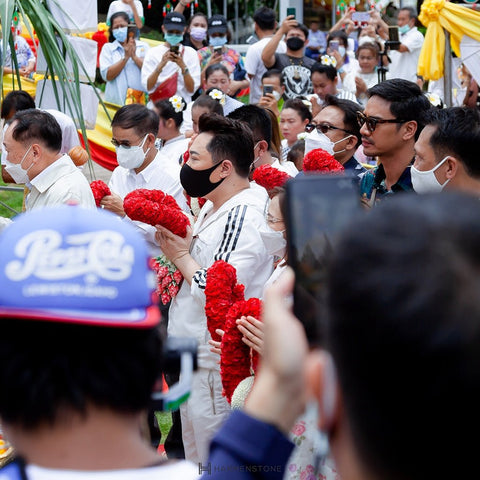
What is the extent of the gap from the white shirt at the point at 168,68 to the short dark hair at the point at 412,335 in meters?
8.93

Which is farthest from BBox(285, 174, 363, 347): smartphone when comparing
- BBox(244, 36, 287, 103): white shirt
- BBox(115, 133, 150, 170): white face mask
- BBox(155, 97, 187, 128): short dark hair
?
BBox(244, 36, 287, 103): white shirt

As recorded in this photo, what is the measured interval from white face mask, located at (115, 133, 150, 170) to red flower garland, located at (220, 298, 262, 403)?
2.39 meters

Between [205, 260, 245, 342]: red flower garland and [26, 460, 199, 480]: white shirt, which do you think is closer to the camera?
[26, 460, 199, 480]: white shirt

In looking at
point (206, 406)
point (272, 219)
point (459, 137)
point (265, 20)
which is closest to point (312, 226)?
point (459, 137)

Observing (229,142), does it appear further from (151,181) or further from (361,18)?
(361,18)

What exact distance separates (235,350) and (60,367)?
2296 mm

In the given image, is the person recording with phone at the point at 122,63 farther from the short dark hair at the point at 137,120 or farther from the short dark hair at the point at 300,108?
the short dark hair at the point at 137,120

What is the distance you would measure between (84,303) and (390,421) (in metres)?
0.49

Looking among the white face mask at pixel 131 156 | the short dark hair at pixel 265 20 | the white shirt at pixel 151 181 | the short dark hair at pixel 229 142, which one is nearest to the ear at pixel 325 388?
the short dark hair at pixel 229 142

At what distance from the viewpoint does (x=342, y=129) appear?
205 inches

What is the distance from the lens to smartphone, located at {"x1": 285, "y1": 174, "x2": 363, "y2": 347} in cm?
131

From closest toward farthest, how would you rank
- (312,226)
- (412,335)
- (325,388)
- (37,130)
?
(412,335), (325,388), (312,226), (37,130)

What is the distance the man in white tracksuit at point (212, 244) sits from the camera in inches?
160

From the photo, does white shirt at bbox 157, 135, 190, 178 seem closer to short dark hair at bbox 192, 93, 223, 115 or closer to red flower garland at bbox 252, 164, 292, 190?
short dark hair at bbox 192, 93, 223, 115
